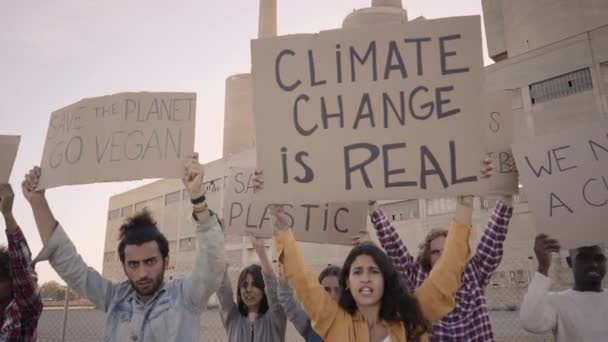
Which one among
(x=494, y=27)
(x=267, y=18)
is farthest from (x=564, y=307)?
(x=267, y=18)

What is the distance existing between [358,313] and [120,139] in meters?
1.72

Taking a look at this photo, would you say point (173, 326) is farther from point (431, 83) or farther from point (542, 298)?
point (542, 298)

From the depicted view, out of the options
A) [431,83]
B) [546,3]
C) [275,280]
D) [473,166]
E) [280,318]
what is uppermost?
[546,3]

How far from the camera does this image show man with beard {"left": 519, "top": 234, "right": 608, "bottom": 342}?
9.19 feet

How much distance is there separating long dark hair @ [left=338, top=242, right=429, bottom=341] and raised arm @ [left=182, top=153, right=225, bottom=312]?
0.68 meters

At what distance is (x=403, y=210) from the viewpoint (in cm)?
3234

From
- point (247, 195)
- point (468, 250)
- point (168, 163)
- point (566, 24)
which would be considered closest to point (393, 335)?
point (468, 250)

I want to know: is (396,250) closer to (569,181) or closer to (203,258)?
(569,181)

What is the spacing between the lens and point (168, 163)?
267 cm

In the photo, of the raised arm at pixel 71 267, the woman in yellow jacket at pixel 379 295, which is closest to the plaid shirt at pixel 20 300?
the raised arm at pixel 71 267

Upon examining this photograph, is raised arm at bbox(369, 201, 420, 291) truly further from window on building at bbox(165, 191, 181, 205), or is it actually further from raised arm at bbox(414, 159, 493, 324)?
window on building at bbox(165, 191, 181, 205)

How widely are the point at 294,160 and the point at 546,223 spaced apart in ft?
5.17

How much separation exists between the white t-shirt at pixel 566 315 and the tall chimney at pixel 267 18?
190ft

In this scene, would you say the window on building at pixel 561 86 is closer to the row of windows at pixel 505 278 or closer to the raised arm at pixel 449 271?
the row of windows at pixel 505 278
